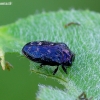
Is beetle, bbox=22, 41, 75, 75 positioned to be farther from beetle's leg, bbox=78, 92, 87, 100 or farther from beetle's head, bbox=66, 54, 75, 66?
beetle's leg, bbox=78, 92, 87, 100

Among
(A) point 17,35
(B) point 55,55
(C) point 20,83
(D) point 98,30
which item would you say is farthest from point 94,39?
(C) point 20,83

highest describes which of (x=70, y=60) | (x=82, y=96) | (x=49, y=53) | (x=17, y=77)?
(x=49, y=53)

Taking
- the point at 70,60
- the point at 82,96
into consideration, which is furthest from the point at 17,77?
the point at 82,96

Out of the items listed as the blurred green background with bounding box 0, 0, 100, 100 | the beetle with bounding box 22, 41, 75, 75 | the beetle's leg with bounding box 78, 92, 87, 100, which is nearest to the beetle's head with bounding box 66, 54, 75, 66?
the beetle with bounding box 22, 41, 75, 75

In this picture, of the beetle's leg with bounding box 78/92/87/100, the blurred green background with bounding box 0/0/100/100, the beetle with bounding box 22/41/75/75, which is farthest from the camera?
the blurred green background with bounding box 0/0/100/100

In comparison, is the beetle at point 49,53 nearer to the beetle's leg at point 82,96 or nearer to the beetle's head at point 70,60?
the beetle's head at point 70,60

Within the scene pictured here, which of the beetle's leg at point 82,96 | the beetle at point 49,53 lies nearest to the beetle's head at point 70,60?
the beetle at point 49,53

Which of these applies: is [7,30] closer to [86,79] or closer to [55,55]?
[55,55]

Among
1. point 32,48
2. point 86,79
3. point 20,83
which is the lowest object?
point 20,83

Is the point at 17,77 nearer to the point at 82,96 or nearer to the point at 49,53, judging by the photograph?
the point at 49,53
